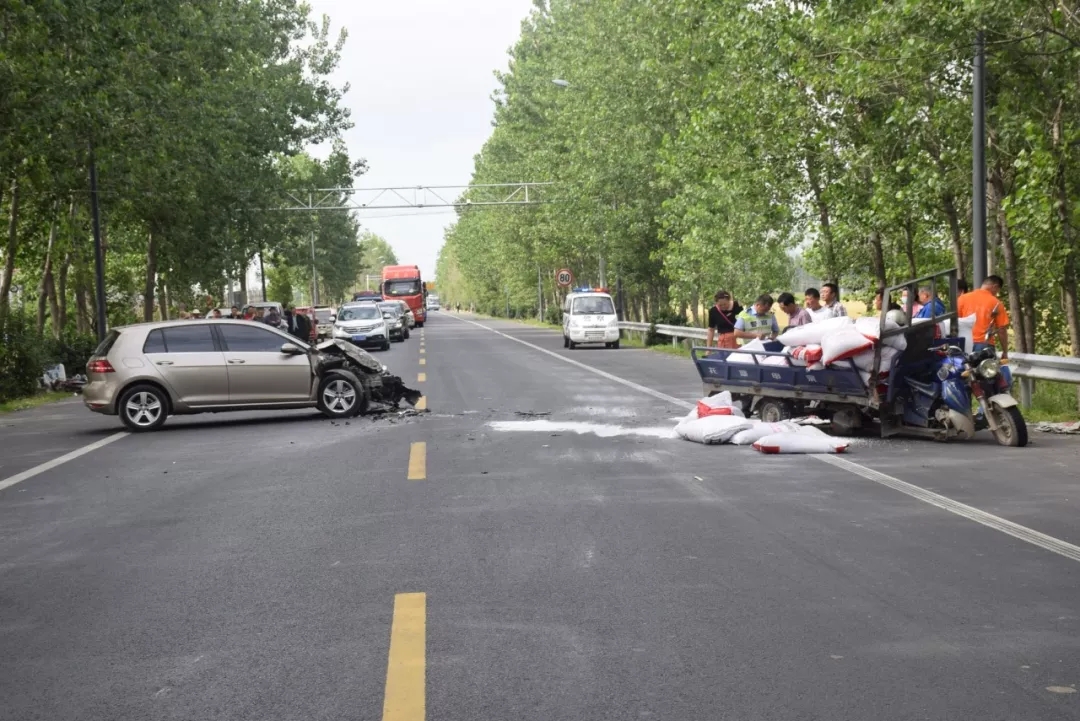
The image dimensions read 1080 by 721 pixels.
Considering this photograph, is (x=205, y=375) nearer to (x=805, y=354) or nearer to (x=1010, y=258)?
(x=805, y=354)

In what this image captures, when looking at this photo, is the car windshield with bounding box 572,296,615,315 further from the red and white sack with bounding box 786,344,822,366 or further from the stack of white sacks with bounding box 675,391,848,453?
the red and white sack with bounding box 786,344,822,366

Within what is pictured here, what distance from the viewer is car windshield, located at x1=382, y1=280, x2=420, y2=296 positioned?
80181 mm

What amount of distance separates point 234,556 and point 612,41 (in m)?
35.5

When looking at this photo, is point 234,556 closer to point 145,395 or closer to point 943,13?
point 145,395

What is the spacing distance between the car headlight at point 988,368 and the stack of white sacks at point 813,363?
0.79 meters

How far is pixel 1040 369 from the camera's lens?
1579 cm

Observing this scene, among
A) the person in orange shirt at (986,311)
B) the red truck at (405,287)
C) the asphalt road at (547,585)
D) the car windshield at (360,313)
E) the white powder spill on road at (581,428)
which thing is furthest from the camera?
the red truck at (405,287)

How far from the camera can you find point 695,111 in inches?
1086

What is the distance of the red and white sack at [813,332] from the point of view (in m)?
13.8

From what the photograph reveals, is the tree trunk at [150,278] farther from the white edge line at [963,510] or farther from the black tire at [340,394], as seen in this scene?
the white edge line at [963,510]

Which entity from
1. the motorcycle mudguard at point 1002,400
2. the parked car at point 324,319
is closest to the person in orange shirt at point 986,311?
the motorcycle mudguard at point 1002,400

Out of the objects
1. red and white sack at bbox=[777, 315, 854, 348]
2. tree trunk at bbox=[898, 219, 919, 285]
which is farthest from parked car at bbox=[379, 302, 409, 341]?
red and white sack at bbox=[777, 315, 854, 348]

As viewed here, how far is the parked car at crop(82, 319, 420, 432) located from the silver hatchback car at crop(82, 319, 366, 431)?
0.5 inches

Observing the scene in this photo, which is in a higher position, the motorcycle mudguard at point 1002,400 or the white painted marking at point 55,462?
the motorcycle mudguard at point 1002,400
